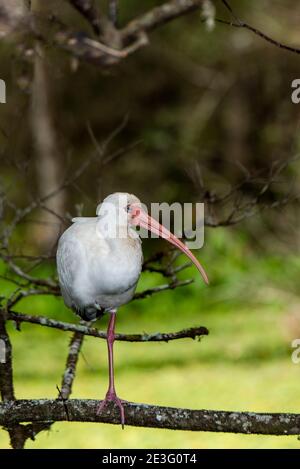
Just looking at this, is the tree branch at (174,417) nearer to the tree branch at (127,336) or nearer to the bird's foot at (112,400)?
the bird's foot at (112,400)

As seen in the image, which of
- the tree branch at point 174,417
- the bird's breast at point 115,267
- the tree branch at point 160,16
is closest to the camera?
the bird's breast at point 115,267

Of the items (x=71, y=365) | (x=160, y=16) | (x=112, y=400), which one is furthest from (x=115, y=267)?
(x=160, y=16)

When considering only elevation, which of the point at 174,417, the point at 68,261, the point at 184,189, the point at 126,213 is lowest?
the point at 174,417

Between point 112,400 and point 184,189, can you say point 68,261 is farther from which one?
point 184,189

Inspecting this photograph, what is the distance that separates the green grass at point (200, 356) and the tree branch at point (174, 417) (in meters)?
4.33

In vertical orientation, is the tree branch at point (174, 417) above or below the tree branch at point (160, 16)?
below

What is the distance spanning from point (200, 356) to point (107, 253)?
7.25 metres

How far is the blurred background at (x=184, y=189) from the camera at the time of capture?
24.6 feet

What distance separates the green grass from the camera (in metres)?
7.74

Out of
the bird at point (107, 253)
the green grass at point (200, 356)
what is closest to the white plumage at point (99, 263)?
the bird at point (107, 253)

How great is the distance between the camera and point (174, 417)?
9.21 ft
